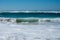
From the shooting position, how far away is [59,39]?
3.24m

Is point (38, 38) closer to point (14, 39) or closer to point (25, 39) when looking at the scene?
point (25, 39)

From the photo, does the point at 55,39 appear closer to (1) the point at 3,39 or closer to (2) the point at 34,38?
(2) the point at 34,38

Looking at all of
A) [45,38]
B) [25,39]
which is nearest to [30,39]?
[25,39]

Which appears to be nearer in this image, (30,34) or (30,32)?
(30,34)

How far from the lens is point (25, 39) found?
323cm

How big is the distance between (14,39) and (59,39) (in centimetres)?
100

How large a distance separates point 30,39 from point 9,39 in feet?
1.53

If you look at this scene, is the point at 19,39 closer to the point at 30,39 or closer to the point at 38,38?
the point at 30,39

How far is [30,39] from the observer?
324 cm

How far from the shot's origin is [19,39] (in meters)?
3.20

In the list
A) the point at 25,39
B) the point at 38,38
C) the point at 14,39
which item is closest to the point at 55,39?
the point at 38,38

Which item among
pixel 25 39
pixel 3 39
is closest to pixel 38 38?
pixel 25 39

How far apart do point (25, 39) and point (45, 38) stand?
47 centimetres

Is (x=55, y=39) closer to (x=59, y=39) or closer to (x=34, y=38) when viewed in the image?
(x=59, y=39)
